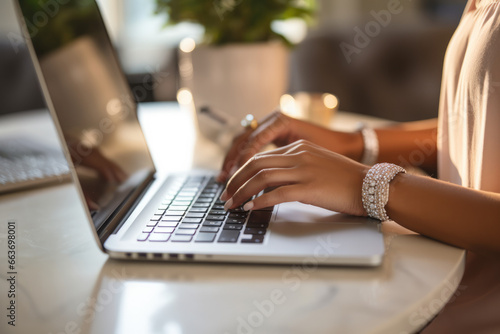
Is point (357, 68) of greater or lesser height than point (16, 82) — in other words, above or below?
below

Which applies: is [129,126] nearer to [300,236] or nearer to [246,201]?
[246,201]

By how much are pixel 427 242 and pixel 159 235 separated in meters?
0.30

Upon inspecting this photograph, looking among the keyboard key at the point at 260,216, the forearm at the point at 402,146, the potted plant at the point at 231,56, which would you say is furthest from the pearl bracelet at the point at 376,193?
the potted plant at the point at 231,56

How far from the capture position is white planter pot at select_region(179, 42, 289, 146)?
1.08 metres

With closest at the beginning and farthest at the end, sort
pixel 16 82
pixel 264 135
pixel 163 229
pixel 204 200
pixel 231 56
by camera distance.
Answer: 1. pixel 163 229
2. pixel 204 200
3. pixel 264 135
4. pixel 231 56
5. pixel 16 82

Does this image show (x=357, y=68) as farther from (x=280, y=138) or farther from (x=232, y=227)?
(x=232, y=227)

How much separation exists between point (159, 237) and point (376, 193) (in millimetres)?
248

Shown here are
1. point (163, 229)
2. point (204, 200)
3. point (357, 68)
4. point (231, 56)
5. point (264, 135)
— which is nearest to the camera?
point (163, 229)

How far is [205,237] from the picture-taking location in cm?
50

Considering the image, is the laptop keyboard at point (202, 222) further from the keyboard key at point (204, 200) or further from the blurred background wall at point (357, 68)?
the blurred background wall at point (357, 68)

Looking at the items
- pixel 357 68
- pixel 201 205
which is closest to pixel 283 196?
pixel 201 205

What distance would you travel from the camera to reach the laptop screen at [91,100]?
0.53 m

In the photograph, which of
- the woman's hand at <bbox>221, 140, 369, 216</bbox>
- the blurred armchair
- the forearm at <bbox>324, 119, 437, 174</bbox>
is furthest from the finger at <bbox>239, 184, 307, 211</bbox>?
the blurred armchair

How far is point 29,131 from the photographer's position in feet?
4.07
